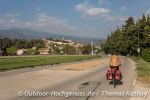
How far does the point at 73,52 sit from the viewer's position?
97.4m

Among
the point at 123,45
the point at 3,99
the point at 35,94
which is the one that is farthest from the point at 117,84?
the point at 123,45

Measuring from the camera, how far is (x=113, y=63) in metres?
7.47

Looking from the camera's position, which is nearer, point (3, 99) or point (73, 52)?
point (3, 99)

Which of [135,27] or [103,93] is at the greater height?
[135,27]

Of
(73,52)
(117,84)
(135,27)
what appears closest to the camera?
(117,84)

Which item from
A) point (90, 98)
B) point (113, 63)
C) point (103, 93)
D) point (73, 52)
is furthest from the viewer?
point (73, 52)

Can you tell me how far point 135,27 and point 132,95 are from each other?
4307cm

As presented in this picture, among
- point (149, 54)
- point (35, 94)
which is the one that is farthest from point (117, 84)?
point (149, 54)

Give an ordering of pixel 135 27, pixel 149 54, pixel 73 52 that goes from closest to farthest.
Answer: pixel 149 54, pixel 135 27, pixel 73 52

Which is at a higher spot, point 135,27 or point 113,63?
point 135,27

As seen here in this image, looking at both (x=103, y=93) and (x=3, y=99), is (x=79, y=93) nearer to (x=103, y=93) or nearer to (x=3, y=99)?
(x=103, y=93)

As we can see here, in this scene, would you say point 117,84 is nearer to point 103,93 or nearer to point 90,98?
point 103,93

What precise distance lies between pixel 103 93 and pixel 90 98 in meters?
0.91

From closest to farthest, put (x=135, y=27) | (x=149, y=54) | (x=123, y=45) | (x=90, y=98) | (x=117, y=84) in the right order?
(x=90, y=98), (x=117, y=84), (x=149, y=54), (x=135, y=27), (x=123, y=45)
